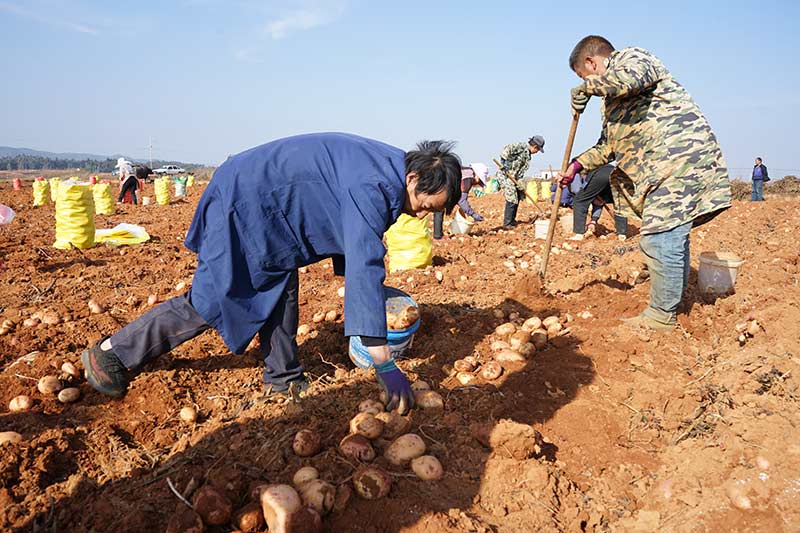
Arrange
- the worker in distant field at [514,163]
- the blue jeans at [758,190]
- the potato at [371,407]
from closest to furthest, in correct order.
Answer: the potato at [371,407], the worker in distant field at [514,163], the blue jeans at [758,190]

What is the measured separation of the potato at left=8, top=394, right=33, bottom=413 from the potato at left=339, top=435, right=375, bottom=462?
1834 mm

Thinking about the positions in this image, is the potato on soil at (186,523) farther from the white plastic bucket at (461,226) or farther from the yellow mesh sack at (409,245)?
the white plastic bucket at (461,226)

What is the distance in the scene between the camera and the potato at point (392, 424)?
7.17 feet

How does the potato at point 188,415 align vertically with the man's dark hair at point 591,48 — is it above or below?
below

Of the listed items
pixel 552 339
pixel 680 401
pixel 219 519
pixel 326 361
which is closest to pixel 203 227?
pixel 326 361

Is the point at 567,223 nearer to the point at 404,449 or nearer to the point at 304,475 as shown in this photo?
the point at 404,449

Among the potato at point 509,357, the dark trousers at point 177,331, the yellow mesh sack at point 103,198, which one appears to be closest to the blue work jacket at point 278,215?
the dark trousers at point 177,331

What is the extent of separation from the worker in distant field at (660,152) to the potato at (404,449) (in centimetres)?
215

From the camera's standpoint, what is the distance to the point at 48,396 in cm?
282

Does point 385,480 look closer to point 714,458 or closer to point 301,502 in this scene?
point 301,502

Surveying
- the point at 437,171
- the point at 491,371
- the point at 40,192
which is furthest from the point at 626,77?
the point at 40,192

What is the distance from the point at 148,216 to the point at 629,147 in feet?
36.9

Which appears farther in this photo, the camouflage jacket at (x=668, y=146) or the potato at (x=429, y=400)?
the camouflage jacket at (x=668, y=146)

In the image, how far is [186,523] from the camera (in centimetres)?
162
